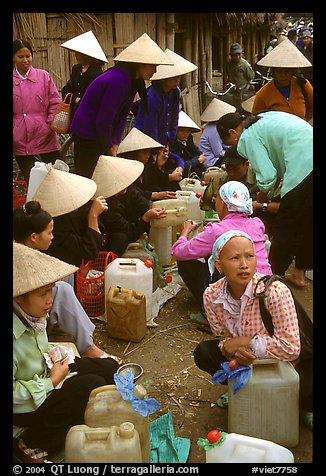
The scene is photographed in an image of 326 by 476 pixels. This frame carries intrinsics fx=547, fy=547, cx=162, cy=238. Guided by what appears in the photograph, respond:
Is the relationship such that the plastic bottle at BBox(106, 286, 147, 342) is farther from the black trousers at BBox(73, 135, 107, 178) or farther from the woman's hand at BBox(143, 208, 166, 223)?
the black trousers at BBox(73, 135, 107, 178)

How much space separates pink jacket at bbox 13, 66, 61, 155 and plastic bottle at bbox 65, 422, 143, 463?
3.73 m

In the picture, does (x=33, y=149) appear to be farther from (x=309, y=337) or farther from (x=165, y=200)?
(x=309, y=337)

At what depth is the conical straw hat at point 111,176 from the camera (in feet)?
13.4

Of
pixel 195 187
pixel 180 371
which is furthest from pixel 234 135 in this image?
pixel 180 371

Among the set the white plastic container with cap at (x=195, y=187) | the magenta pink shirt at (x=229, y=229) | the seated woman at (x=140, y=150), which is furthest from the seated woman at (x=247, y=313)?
the white plastic container with cap at (x=195, y=187)

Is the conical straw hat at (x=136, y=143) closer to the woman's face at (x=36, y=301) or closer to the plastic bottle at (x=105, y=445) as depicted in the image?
the woman's face at (x=36, y=301)

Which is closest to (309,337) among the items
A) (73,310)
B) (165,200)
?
(73,310)

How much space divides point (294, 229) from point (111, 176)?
1.43m

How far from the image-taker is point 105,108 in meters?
4.45

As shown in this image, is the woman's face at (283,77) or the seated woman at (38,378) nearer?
the seated woman at (38,378)

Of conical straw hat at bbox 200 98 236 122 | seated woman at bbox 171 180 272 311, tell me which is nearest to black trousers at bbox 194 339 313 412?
seated woman at bbox 171 180 272 311

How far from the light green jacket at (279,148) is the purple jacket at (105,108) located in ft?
3.58

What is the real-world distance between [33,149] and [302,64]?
2759 millimetres

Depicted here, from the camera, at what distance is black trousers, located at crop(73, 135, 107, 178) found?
4.74m
